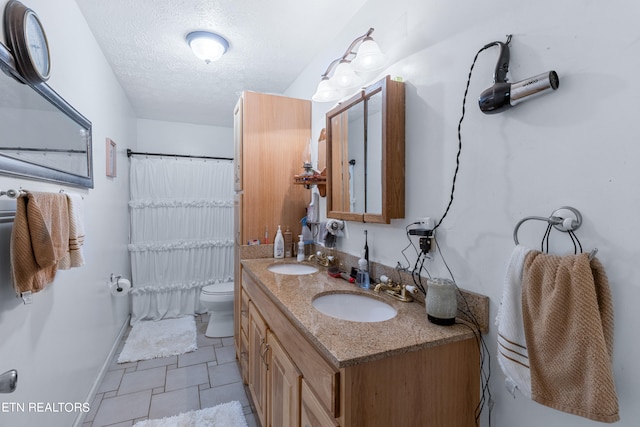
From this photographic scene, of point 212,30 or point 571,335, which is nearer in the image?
point 571,335

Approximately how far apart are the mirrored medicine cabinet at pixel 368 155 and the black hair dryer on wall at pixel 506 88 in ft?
1.40

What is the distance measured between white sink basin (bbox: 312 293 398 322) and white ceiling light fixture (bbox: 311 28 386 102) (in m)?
1.13

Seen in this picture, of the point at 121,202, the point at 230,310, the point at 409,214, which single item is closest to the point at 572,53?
the point at 409,214

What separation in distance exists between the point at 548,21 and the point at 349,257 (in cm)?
135

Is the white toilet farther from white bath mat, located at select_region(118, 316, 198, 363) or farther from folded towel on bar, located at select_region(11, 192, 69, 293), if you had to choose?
folded towel on bar, located at select_region(11, 192, 69, 293)

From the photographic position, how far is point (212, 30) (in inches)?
76.3

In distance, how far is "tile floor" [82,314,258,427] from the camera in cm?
192

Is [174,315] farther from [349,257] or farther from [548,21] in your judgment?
[548,21]

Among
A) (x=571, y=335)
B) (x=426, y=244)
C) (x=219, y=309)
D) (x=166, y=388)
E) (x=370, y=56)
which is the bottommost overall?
(x=166, y=388)

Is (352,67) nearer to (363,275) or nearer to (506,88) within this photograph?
(506,88)

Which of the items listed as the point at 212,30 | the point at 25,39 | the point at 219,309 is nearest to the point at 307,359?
the point at 25,39

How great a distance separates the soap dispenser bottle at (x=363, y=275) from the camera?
153 cm

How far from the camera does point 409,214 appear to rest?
138cm

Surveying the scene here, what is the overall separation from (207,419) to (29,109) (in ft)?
6.05
